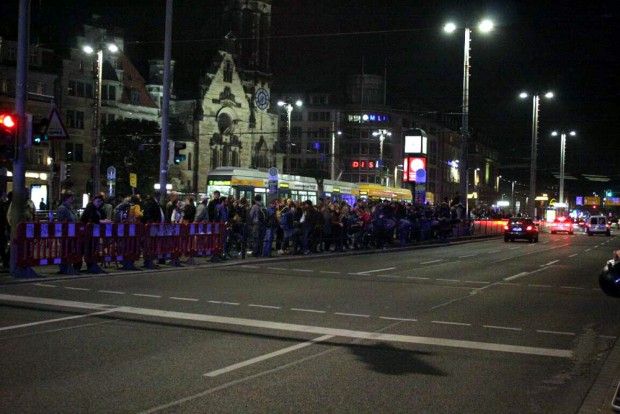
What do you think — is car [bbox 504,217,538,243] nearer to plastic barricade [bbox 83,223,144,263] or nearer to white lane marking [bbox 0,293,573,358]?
plastic barricade [bbox 83,223,144,263]

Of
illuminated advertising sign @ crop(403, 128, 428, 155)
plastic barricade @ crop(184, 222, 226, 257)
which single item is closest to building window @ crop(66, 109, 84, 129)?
illuminated advertising sign @ crop(403, 128, 428, 155)

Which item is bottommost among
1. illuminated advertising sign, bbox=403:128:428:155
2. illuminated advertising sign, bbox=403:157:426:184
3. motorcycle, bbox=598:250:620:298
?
motorcycle, bbox=598:250:620:298

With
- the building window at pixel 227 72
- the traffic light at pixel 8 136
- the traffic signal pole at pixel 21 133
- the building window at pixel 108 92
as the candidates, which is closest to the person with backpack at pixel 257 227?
the traffic signal pole at pixel 21 133

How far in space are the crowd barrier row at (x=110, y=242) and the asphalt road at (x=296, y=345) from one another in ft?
3.43

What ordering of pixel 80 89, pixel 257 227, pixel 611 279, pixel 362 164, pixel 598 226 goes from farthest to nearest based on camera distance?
pixel 362 164 → pixel 80 89 → pixel 598 226 → pixel 257 227 → pixel 611 279

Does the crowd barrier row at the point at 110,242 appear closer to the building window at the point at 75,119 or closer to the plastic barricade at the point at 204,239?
the plastic barricade at the point at 204,239

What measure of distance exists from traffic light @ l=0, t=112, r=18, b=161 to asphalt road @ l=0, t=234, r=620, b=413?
10.1 ft

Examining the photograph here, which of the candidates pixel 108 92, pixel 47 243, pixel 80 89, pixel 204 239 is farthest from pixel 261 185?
pixel 108 92

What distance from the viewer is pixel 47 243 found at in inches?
634

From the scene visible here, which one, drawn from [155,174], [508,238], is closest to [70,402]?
[508,238]

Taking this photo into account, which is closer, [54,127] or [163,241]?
[54,127]

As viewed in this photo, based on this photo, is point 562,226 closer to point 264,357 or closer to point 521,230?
point 521,230

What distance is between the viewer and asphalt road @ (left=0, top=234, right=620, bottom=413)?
6.49m

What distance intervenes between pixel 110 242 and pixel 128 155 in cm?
5100
